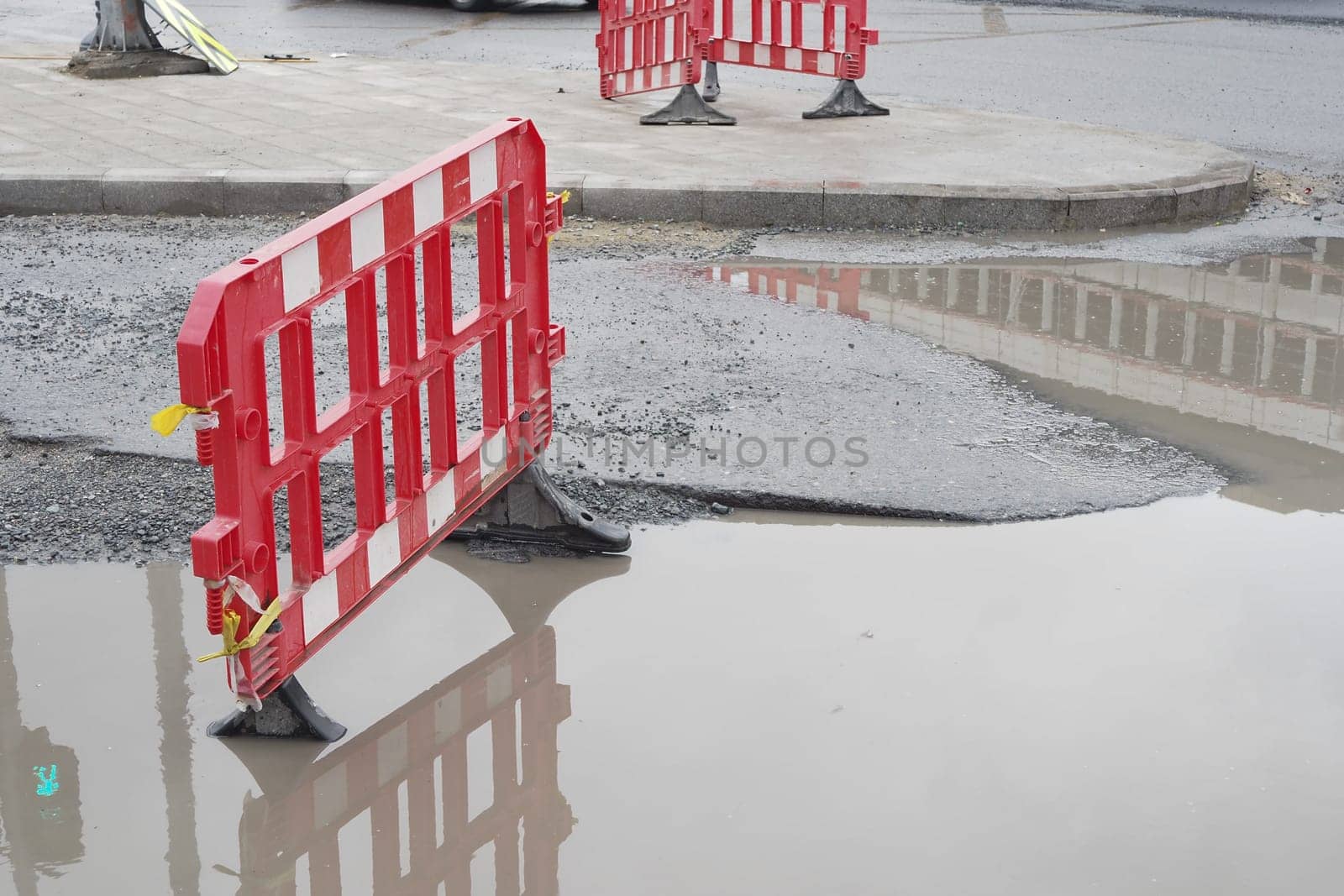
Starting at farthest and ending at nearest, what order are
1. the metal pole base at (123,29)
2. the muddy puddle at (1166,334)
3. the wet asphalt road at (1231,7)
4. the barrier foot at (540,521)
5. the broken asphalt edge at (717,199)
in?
the wet asphalt road at (1231,7)
the metal pole base at (123,29)
the broken asphalt edge at (717,199)
the muddy puddle at (1166,334)
the barrier foot at (540,521)

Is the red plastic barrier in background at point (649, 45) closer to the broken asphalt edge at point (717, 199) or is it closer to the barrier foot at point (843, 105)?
the barrier foot at point (843, 105)

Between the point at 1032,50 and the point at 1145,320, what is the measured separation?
9.06 m

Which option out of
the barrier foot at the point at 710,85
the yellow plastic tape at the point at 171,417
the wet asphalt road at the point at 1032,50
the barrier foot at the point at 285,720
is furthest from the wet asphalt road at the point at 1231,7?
the yellow plastic tape at the point at 171,417

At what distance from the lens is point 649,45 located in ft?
37.8

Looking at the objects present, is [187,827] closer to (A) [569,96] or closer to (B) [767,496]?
(B) [767,496]

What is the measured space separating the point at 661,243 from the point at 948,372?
2527mm

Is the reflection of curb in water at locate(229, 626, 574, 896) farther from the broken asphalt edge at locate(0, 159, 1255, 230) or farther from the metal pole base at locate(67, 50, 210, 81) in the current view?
the metal pole base at locate(67, 50, 210, 81)

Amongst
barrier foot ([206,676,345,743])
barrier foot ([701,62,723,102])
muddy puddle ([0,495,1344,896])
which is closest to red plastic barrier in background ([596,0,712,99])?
barrier foot ([701,62,723,102])

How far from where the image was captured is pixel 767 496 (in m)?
5.08

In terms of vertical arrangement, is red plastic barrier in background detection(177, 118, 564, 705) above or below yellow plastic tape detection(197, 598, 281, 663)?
above

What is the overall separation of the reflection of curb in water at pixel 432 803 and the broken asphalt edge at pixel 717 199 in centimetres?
518

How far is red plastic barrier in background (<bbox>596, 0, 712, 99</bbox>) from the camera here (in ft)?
36.5

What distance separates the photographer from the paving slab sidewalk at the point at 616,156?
884cm

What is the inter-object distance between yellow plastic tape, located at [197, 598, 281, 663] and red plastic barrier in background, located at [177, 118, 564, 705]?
0.03 metres
